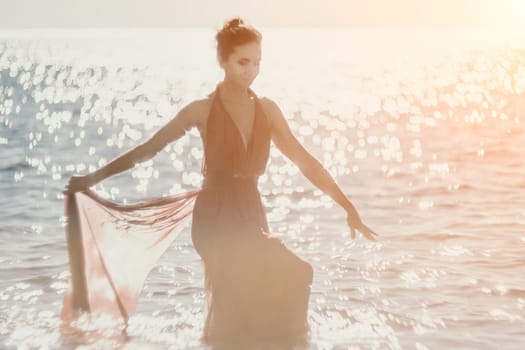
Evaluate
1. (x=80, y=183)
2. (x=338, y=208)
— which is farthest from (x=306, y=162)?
(x=338, y=208)

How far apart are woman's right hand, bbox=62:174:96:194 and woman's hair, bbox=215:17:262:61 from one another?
1242 mm

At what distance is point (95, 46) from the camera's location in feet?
327

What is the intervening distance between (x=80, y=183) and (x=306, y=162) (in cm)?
152

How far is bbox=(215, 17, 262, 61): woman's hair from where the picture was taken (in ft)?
24.6

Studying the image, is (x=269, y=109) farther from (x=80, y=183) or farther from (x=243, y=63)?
(x=80, y=183)

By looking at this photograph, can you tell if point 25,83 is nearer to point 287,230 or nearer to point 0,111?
point 0,111

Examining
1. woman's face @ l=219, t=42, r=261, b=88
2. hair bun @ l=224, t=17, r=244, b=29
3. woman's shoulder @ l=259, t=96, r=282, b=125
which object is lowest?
woman's shoulder @ l=259, t=96, r=282, b=125

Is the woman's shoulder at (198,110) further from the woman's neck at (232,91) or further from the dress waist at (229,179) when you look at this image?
the dress waist at (229,179)

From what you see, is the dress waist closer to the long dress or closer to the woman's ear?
the long dress

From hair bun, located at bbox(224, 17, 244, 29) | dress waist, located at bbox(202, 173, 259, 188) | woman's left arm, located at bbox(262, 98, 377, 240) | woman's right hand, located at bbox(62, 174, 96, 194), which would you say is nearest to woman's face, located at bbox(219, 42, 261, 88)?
hair bun, located at bbox(224, 17, 244, 29)

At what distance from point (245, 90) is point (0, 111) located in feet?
84.5

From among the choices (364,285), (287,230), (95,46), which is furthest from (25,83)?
(95,46)

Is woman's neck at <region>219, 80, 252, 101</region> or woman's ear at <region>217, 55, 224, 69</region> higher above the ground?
woman's ear at <region>217, 55, 224, 69</region>

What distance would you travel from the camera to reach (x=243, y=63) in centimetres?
754
